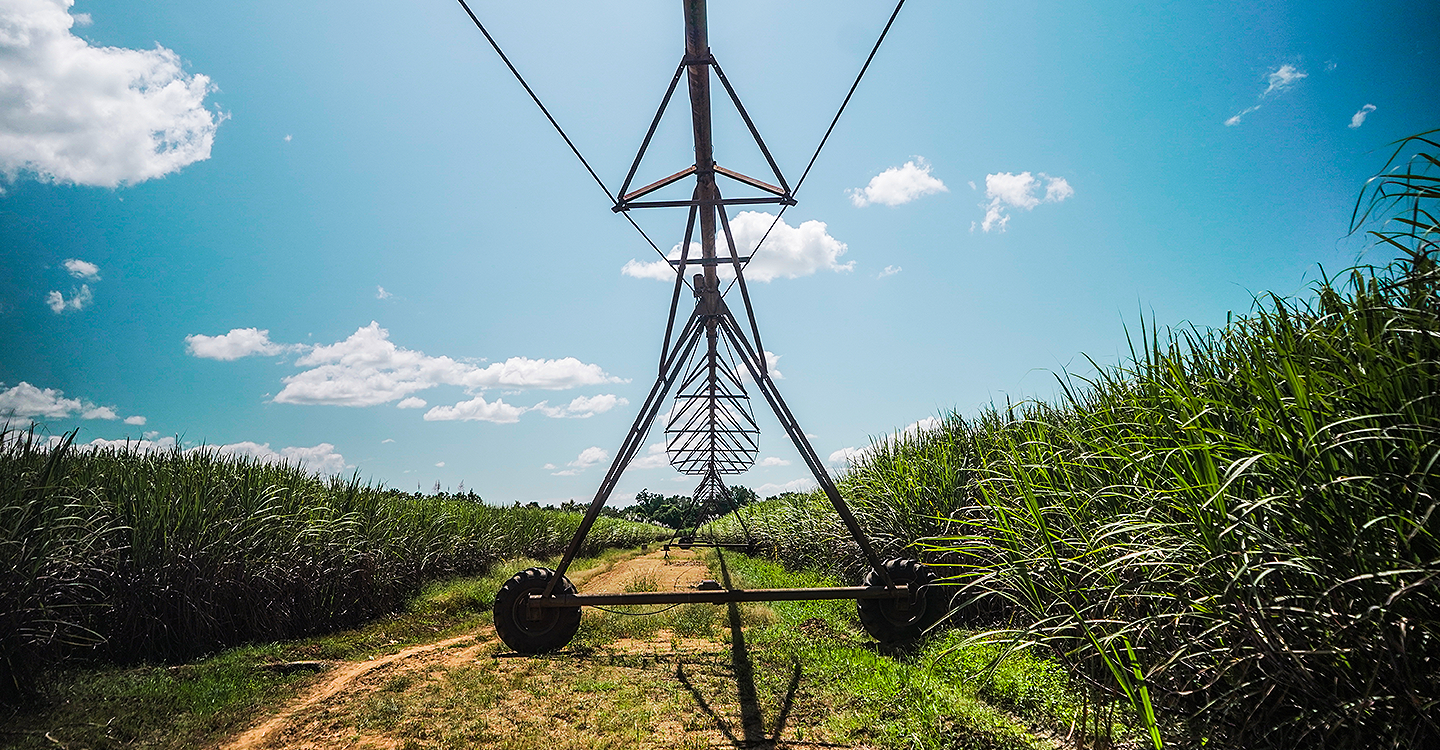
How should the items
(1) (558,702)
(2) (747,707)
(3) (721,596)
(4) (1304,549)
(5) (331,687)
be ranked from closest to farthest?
(4) (1304,549) → (2) (747,707) → (1) (558,702) → (5) (331,687) → (3) (721,596)

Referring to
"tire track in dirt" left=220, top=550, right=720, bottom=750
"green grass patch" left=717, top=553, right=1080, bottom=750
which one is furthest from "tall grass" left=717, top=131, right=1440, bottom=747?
"tire track in dirt" left=220, top=550, right=720, bottom=750

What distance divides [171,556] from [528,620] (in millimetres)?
2926

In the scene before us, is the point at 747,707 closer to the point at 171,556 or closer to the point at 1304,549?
the point at 1304,549

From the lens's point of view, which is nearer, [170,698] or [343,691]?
[170,698]

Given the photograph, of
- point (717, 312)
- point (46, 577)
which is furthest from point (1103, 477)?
point (46, 577)

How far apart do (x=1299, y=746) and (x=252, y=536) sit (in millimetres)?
7377

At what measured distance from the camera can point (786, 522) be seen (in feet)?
42.0

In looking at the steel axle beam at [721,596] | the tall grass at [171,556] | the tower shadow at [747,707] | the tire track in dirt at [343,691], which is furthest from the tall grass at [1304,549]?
the tall grass at [171,556]

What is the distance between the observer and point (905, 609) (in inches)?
195

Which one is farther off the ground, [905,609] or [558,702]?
[905,609]

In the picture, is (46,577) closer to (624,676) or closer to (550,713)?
(550,713)

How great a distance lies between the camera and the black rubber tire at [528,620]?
5.24m

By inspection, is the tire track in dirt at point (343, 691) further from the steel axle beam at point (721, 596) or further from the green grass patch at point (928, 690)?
the green grass patch at point (928, 690)

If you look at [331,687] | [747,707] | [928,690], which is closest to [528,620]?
[331,687]
